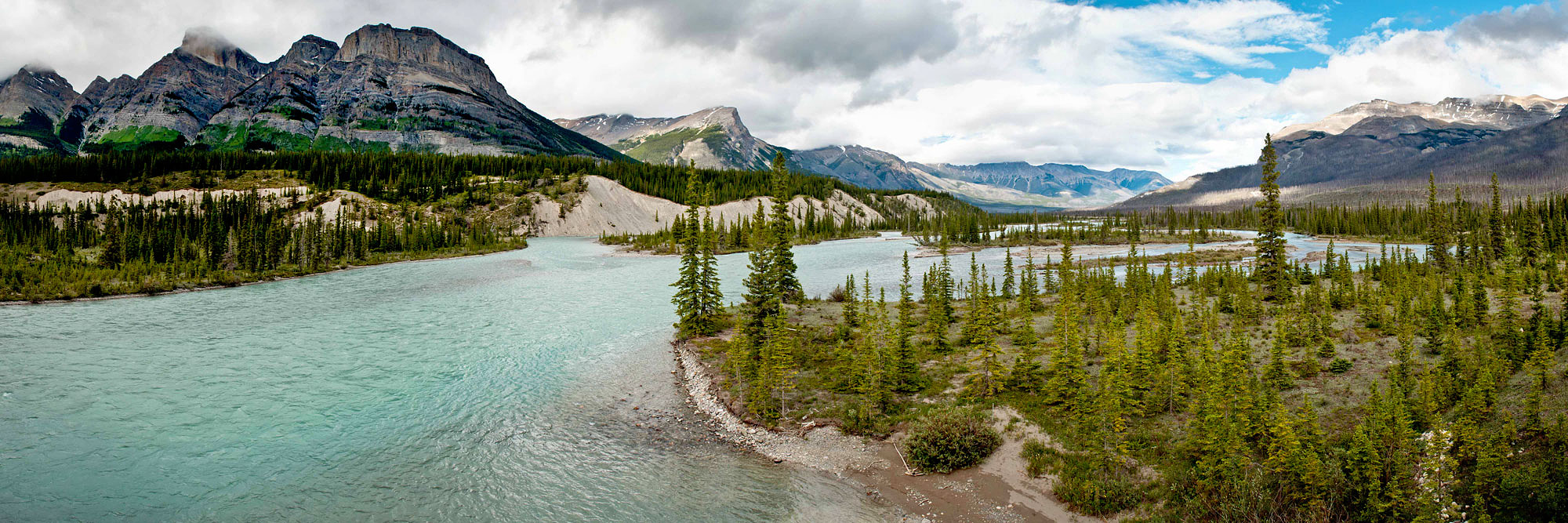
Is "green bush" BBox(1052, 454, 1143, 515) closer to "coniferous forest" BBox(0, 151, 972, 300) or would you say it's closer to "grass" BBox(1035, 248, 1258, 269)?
"coniferous forest" BBox(0, 151, 972, 300)

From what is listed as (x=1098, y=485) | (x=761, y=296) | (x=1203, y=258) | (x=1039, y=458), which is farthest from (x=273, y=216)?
(x=1203, y=258)

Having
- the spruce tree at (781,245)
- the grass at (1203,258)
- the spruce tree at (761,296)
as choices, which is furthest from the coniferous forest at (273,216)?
the grass at (1203,258)

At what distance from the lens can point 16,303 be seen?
158ft

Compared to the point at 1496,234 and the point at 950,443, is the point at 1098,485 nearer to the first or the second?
the point at 950,443

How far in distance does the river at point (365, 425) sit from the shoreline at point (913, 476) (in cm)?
72

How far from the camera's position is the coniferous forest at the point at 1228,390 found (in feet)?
37.3

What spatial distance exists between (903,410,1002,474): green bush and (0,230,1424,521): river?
2365mm

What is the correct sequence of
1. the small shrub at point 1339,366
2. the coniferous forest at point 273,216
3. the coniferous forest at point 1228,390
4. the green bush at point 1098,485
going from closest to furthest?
the coniferous forest at point 1228,390
the green bush at point 1098,485
the small shrub at point 1339,366
the coniferous forest at point 273,216

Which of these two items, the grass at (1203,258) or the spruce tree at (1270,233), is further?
the grass at (1203,258)

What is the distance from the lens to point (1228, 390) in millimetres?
15156

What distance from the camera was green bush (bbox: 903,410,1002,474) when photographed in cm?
1683

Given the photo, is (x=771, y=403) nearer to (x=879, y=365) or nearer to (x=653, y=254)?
(x=879, y=365)

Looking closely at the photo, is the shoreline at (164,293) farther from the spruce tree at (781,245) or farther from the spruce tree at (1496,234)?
the spruce tree at (1496,234)


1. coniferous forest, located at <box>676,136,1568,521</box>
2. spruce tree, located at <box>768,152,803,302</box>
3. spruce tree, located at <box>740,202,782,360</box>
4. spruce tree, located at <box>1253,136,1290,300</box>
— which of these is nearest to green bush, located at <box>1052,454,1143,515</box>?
coniferous forest, located at <box>676,136,1568,521</box>
